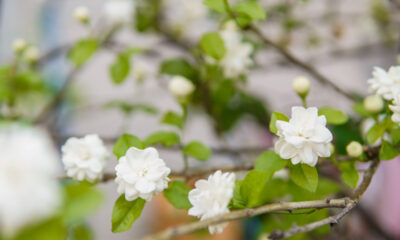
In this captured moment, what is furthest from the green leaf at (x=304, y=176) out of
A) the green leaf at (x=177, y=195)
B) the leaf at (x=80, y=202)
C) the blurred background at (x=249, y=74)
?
the blurred background at (x=249, y=74)

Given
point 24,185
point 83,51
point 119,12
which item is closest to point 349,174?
point 24,185

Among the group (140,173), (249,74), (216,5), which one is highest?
(216,5)

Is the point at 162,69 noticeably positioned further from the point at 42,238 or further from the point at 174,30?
the point at 42,238

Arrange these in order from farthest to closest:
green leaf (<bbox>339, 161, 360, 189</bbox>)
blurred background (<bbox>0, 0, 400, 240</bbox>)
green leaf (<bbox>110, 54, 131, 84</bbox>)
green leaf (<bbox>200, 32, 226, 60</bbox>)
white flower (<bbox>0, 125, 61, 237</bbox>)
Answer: blurred background (<bbox>0, 0, 400, 240</bbox>), green leaf (<bbox>110, 54, 131, 84</bbox>), green leaf (<bbox>200, 32, 226, 60</bbox>), green leaf (<bbox>339, 161, 360, 189</bbox>), white flower (<bbox>0, 125, 61, 237</bbox>)

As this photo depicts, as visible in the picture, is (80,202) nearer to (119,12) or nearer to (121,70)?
(121,70)

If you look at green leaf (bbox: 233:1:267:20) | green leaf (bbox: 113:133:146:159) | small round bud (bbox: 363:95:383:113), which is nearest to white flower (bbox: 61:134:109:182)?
green leaf (bbox: 113:133:146:159)

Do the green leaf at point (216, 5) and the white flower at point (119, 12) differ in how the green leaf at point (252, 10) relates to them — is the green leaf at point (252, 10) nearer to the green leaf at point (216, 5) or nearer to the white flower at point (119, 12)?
the green leaf at point (216, 5)

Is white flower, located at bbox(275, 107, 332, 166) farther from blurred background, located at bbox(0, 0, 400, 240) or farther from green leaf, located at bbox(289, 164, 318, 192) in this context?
blurred background, located at bbox(0, 0, 400, 240)
